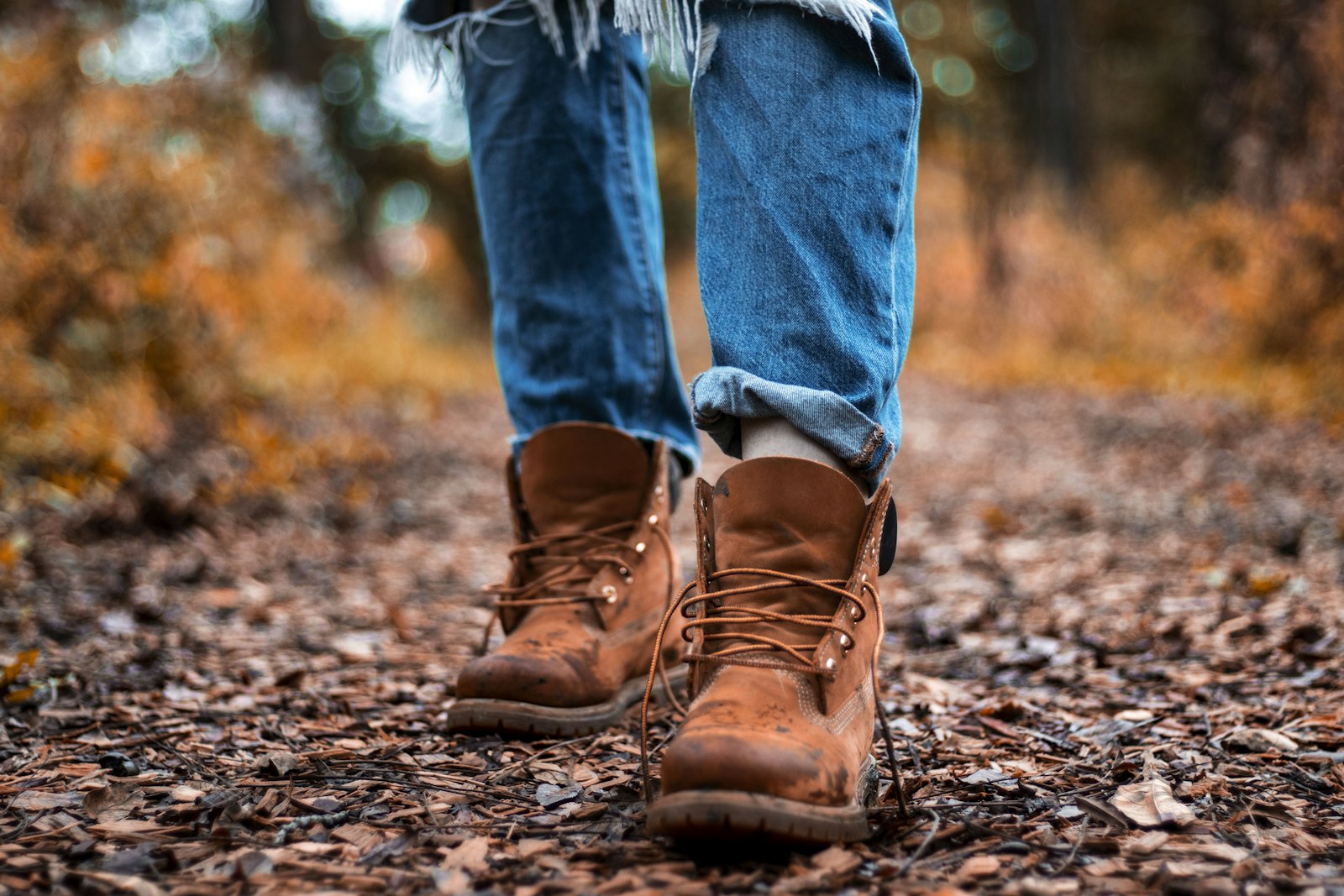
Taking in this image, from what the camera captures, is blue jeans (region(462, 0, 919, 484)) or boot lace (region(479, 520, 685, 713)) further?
boot lace (region(479, 520, 685, 713))

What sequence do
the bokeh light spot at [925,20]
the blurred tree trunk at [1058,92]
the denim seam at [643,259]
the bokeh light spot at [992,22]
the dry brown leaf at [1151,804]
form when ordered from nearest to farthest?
the dry brown leaf at [1151,804]
the denim seam at [643,259]
the blurred tree trunk at [1058,92]
the bokeh light spot at [925,20]
the bokeh light spot at [992,22]

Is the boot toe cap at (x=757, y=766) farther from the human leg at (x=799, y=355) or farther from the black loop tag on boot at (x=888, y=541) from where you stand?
the black loop tag on boot at (x=888, y=541)

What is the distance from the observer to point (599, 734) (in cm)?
139

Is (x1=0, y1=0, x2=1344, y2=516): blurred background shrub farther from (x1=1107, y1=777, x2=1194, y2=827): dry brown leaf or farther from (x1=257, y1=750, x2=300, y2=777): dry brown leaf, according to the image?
(x1=1107, y1=777, x2=1194, y2=827): dry brown leaf

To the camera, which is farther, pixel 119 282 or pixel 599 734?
pixel 119 282

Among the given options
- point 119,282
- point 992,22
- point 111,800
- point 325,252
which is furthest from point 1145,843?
point 992,22

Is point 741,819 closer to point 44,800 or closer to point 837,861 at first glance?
point 837,861

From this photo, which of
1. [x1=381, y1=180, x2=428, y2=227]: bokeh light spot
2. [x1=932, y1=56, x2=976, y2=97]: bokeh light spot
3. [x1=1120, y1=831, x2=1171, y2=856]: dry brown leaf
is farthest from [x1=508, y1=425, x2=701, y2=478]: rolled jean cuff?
[x1=381, y1=180, x2=428, y2=227]: bokeh light spot

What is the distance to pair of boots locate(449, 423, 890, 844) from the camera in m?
0.98

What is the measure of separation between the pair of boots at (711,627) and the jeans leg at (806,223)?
0.08m

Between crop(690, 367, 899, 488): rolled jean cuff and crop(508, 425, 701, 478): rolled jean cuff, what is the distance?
391mm

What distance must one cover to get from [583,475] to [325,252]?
6439 mm

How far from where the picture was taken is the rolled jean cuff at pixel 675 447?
1.57 meters

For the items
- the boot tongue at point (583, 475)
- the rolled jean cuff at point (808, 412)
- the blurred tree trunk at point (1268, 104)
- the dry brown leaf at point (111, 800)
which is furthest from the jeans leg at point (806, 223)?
the blurred tree trunk at point (1268, 104)
